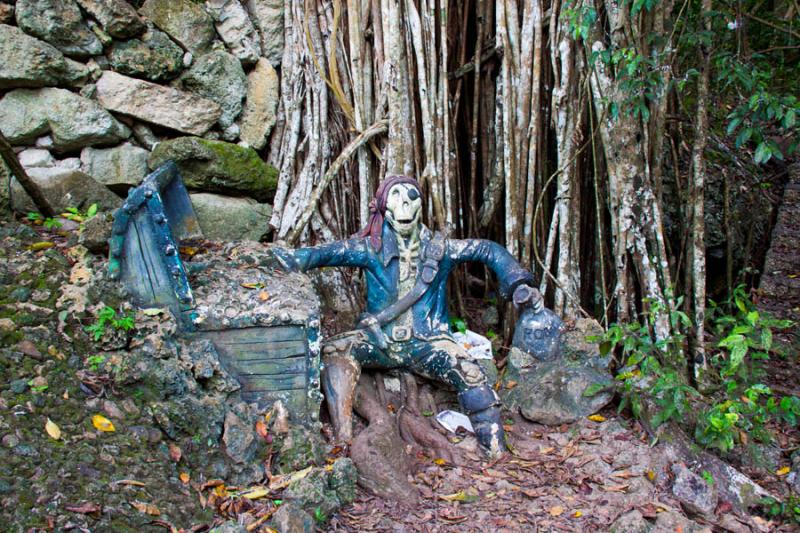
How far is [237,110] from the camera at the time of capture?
5.06 meters

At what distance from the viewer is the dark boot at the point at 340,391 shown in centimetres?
357

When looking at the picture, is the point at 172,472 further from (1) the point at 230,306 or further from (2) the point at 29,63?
(2) the point at 29,63

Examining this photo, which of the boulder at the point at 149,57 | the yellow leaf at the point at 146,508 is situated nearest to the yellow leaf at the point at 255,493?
the yellow leaf at the point at 146,508

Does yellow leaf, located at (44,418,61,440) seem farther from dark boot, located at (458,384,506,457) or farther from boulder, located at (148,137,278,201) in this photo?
boulder, located at (148,137,278,201)

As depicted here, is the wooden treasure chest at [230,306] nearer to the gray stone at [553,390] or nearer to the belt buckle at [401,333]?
the belt buckle at [401,333]

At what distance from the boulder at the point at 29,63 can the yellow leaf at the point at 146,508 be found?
2.80 meters

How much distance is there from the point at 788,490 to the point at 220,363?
269 centimetres

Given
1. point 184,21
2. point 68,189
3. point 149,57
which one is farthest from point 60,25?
point 68,189

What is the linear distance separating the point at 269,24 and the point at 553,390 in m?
3.26

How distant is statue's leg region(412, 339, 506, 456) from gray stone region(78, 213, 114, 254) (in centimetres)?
163

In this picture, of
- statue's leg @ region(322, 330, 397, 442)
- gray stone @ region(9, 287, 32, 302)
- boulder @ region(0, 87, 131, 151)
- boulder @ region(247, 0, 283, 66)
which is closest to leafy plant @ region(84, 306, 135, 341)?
gray stone @ region(9, 287, 32, 302)

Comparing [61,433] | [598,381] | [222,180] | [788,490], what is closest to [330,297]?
[222,180]

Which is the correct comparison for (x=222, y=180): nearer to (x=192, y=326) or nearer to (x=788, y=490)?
(x=192, y=326)

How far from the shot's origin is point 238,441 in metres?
3.15
